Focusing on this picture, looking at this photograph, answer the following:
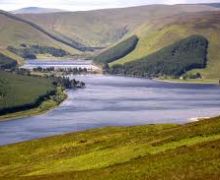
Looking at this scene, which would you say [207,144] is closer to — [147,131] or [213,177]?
[213,177]

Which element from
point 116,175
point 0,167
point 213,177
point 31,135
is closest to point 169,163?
point 116,175

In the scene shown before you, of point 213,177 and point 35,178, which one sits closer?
point 213,177

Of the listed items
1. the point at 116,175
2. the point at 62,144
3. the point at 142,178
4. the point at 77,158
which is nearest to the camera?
the point at 142,178

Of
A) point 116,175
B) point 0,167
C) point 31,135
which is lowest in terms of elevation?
point 31,135

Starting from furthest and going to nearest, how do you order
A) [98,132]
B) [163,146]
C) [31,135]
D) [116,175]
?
[31,135], [98,132], [163,146], [116,175]

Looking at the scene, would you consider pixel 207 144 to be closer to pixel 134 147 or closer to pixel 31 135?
pixel 134 147

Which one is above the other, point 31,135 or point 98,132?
point 98,132
